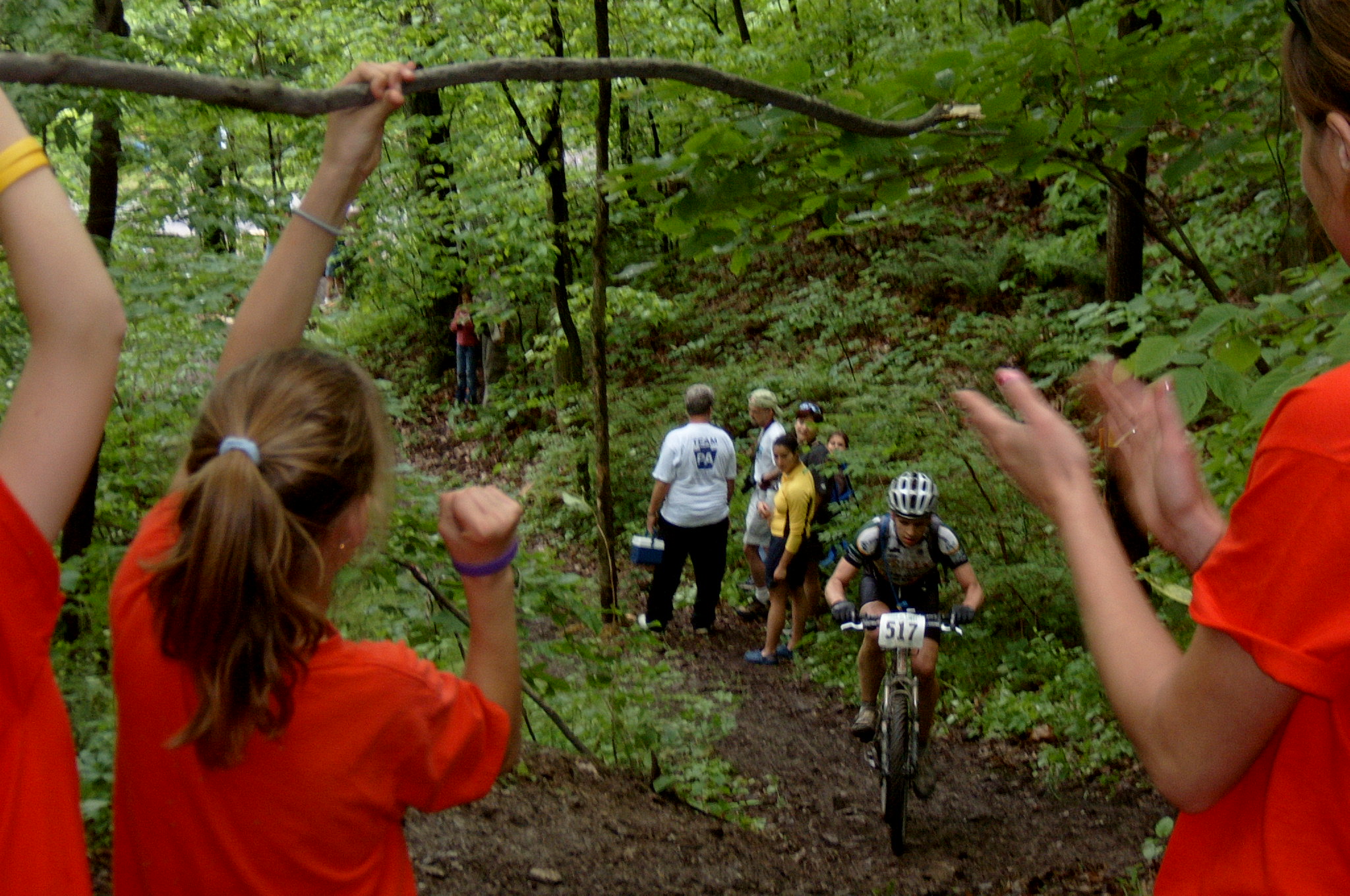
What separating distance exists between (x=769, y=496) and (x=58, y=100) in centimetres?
758

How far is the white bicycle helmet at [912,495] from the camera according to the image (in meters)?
6.64

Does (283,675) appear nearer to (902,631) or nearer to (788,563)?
(902,631)

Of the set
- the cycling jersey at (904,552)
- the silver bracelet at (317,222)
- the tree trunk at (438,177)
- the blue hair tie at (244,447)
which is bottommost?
the cycling jersey at (904,552)

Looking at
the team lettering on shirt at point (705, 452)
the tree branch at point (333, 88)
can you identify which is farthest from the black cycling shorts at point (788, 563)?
the tree branch at point (333, 88)

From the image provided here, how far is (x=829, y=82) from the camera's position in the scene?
157 inches

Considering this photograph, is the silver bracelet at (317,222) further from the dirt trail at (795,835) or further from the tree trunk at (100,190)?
the dirt trail at (795,835)

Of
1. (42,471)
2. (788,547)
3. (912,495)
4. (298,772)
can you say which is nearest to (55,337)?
(42,471)

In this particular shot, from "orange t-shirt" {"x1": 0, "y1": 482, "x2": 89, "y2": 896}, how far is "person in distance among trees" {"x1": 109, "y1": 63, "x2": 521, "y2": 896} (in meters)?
0.14

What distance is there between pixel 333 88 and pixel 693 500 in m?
8.74

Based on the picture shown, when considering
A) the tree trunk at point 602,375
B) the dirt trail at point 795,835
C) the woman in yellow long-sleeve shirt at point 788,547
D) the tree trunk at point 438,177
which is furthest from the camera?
the tree trunk at point 438,177

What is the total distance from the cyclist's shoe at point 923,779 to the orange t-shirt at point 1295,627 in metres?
5.69

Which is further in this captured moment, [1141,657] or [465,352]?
[465,352]

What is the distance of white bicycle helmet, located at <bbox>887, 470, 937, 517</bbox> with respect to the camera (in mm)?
6645

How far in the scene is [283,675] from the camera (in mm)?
1524
